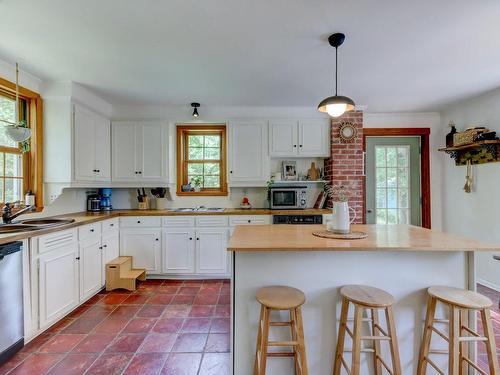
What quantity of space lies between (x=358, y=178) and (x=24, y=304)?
12.8 feet

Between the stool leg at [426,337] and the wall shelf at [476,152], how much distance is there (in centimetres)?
251

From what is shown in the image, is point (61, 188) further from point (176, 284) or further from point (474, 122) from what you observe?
point (474, 122)

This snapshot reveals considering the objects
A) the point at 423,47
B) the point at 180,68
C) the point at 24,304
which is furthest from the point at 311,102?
the point at 24,304

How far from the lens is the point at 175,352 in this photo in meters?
2.04

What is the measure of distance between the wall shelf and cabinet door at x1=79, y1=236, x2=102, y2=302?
183 inches

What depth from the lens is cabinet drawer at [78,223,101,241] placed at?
276 cm

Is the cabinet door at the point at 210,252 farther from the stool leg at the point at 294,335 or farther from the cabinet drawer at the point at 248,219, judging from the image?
the stool leg at the point at 294,335

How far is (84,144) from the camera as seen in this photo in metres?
3.16

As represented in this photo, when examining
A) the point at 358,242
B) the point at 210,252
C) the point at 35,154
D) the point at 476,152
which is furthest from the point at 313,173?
the point at 35,154

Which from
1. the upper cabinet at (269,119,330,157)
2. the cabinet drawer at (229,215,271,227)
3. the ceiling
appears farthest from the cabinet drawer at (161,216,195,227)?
the ceiling

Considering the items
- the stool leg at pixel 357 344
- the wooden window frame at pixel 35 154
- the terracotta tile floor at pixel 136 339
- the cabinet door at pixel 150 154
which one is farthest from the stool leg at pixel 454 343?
the wooden window frame at pixel 35 154

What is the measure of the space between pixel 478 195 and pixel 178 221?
3952 millimetres

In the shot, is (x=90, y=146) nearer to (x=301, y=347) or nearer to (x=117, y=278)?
(x=117, y=278)

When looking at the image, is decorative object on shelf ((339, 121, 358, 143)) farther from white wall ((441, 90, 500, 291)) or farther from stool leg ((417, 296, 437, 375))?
stool leg ((417, 296, 437, 375))
